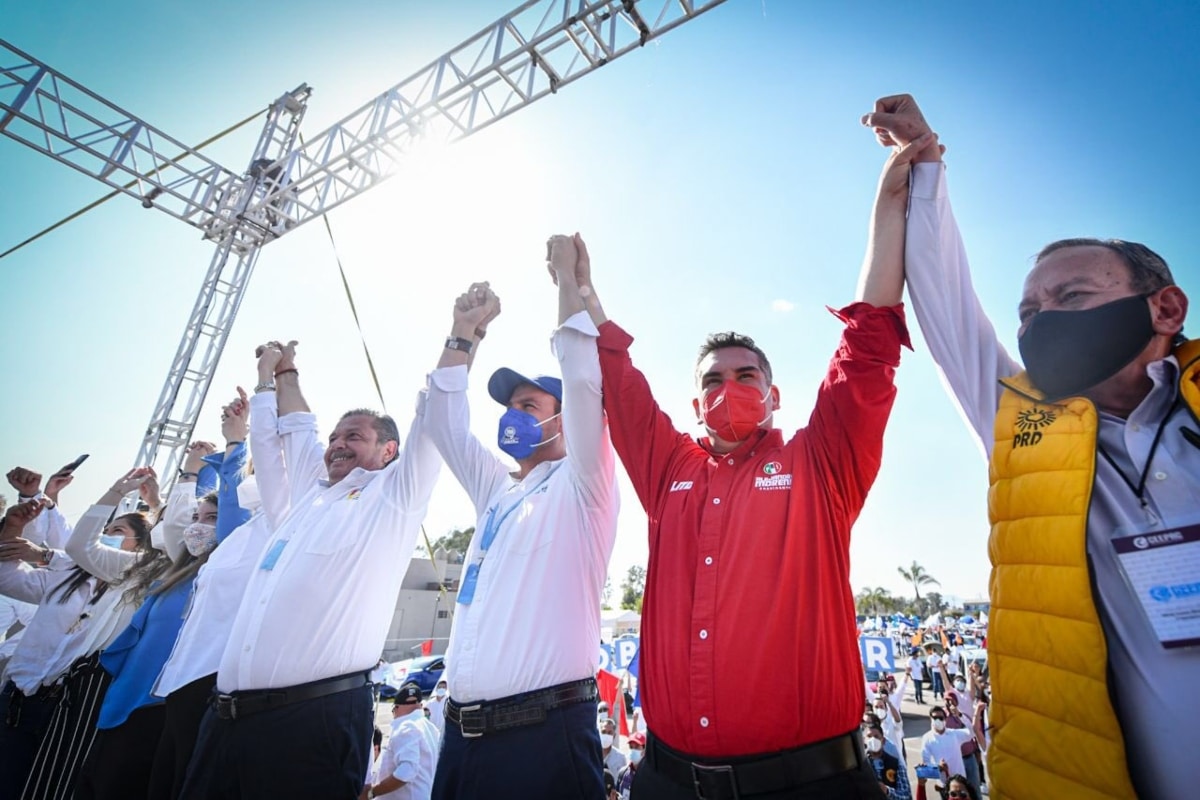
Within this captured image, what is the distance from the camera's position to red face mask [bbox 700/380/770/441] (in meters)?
2.07

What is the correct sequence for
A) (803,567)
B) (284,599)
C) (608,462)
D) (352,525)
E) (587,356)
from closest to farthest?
(803,567)
(587,356)
(608,462)
(284,599)
(352,525)

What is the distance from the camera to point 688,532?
6.45ft

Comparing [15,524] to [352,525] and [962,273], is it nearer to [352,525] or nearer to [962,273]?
[352,525]

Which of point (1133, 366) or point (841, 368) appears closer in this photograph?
point (1133, 366)

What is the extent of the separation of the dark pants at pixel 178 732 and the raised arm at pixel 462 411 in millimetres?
2000

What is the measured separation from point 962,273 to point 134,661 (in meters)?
5.36

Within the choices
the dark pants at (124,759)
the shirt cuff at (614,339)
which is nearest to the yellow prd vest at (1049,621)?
the shirt cuff at (614,339)

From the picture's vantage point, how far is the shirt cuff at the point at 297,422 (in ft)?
13.1

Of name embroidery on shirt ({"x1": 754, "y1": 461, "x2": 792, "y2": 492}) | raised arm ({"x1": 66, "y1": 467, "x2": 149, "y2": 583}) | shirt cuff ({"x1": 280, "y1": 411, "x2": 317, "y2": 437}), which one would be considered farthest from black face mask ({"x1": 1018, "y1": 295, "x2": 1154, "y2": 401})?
raised arm ({"x1": 66, "y1": 467, "x2": 149, "y2": 583})

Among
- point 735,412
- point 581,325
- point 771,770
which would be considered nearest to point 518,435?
point 581,325

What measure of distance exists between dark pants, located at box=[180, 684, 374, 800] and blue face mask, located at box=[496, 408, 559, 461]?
1.50m

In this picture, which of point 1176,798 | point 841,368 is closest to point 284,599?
point 841,368

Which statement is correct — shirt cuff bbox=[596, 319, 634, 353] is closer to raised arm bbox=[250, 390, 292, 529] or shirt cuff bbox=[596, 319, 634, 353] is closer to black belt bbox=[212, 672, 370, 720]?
black belt bbox=[212, 672, 370, 720]

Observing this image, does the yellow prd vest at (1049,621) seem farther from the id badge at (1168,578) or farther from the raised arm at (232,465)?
the raised arm at (232,465)
